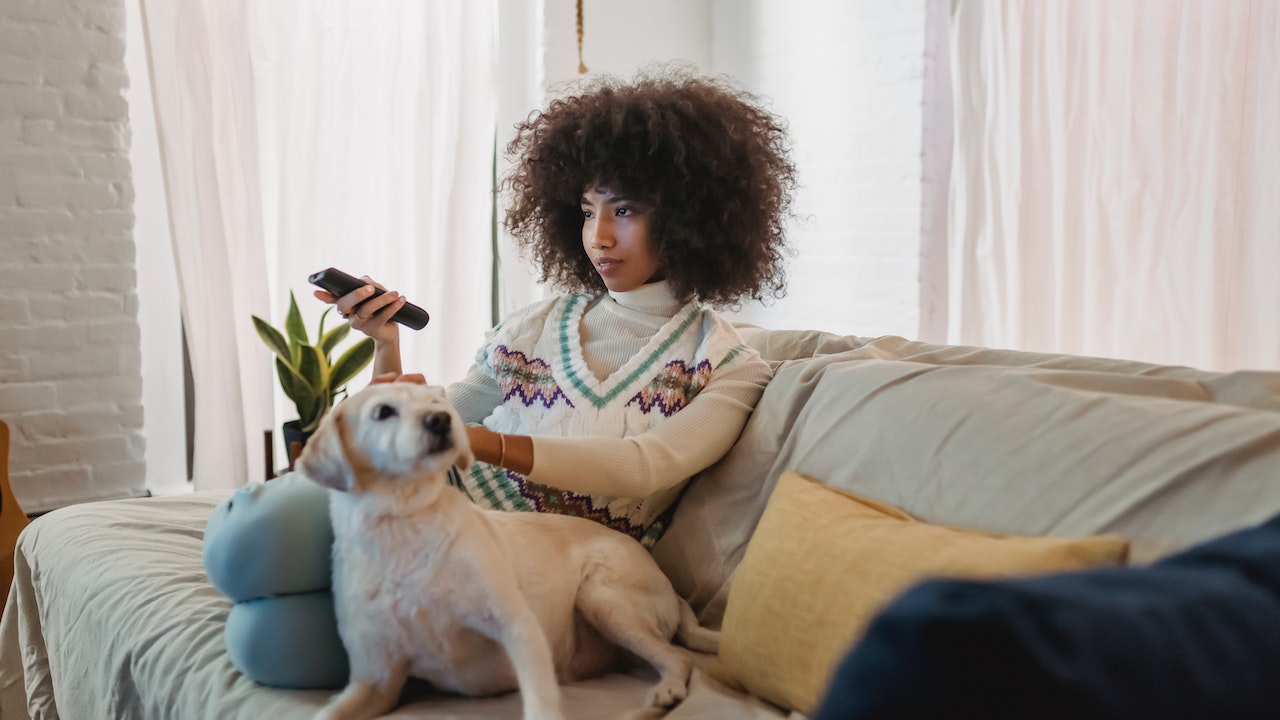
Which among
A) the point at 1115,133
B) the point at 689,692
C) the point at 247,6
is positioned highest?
the point at 247,6

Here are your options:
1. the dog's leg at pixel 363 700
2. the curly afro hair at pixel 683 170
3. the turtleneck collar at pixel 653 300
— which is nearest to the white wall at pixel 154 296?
the curly afro hair at pixel 683 170

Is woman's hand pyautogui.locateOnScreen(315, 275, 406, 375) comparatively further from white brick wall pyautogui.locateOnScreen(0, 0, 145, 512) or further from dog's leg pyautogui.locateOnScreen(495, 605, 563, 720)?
white brick wall pyautogui.locateOnScreen(0, 0, 145, 512)

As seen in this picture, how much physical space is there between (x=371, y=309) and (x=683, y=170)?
23.7 inches

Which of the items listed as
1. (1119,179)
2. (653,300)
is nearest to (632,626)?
(653,300)

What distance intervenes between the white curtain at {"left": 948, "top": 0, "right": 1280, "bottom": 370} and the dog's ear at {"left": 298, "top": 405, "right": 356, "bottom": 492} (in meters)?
2.46

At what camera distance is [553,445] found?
1.54 meters

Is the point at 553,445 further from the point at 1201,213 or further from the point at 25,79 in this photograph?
the point at 25,79

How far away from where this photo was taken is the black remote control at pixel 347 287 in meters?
1.66

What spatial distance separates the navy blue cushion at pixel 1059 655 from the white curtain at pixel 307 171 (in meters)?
3.18

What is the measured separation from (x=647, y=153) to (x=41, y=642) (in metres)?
1.48

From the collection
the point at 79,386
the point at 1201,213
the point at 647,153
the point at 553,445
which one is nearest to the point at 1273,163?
the point at 1201,213

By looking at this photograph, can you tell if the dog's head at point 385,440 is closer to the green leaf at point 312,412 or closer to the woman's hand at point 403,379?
the woman's hand at point 403,379

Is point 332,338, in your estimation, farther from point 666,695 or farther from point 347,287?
point 666,695

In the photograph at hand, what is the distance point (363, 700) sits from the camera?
1285 mm
